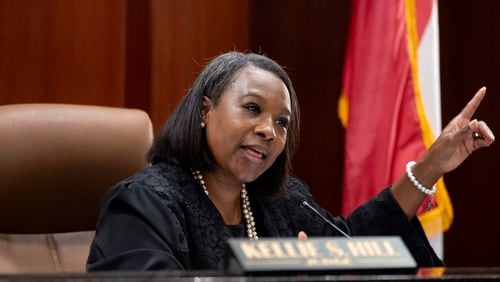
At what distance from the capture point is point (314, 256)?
1.23 meters

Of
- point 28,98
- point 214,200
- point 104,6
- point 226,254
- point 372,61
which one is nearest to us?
point 226,254

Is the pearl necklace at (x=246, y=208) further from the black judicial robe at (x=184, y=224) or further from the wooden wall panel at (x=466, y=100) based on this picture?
the wooden wall panel at (x=466, y=100)

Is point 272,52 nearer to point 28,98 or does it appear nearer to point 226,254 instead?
point 28,98

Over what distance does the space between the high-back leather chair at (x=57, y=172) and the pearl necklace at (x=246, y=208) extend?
268mm

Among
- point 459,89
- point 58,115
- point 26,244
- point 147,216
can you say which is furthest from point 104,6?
point 459,89

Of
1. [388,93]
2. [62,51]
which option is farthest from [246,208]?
[388,93]

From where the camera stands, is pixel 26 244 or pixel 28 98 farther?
pixel 28 98

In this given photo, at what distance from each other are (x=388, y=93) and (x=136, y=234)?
5.38 ft

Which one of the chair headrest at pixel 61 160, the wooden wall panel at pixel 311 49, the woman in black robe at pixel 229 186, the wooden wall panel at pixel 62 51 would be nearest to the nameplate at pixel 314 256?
the woman in black robe at pixel 229 186

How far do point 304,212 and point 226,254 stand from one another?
46.7 inches

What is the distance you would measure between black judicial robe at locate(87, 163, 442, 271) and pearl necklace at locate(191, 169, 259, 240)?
0.02 m

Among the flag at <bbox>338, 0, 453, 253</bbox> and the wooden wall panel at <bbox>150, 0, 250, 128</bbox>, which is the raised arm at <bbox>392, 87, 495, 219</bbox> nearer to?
the flag at <bbox>338, 0, 453, 253</bbox>

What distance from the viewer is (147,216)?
1939 mm

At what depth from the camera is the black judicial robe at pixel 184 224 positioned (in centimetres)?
188
